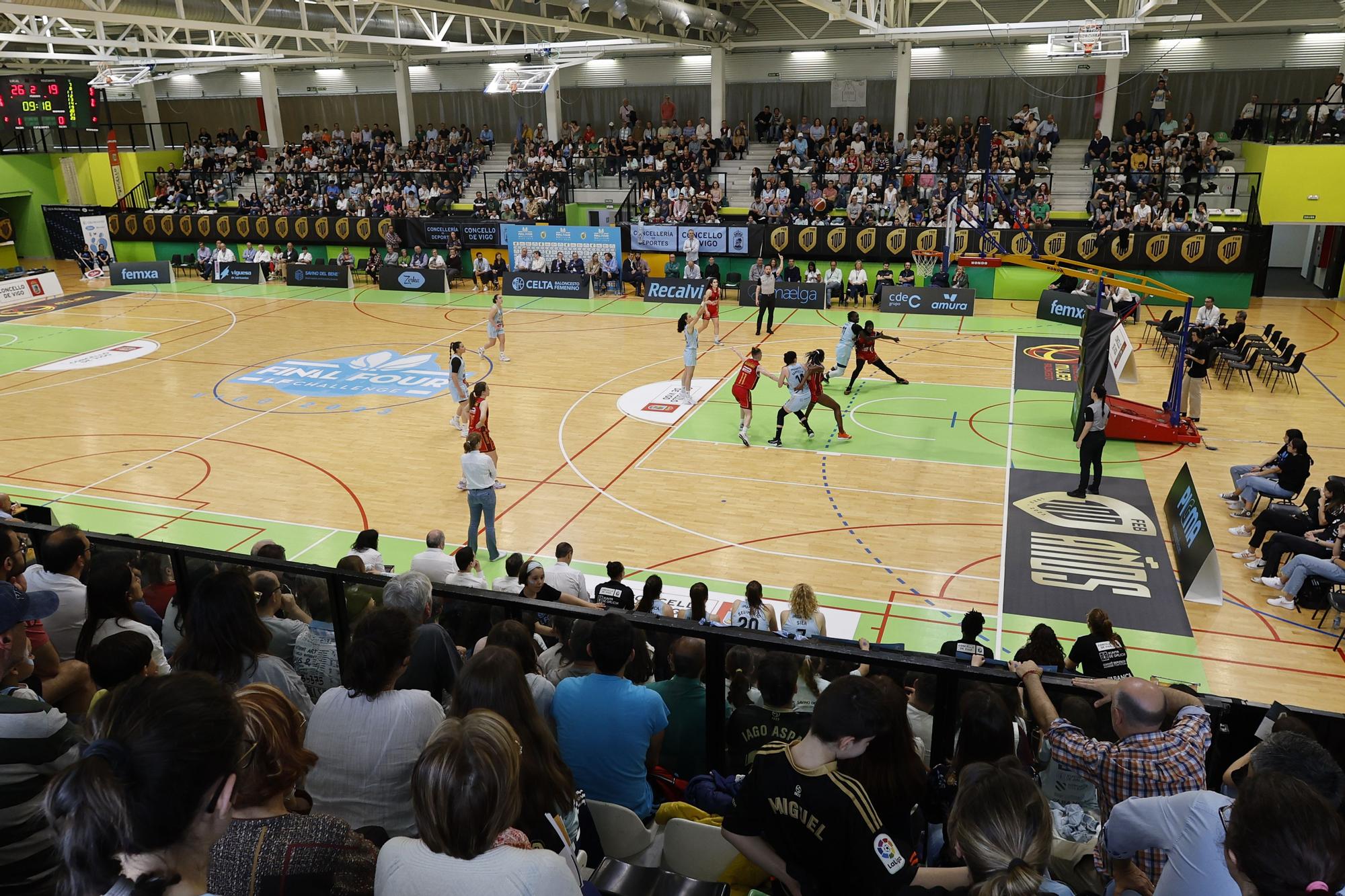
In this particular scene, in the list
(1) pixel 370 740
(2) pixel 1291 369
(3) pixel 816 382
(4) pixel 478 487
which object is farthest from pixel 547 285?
(1) pixel 370 740

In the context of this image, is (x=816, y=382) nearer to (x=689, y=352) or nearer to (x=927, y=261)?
(x=689, y=352)

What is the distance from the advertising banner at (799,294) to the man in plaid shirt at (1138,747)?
2311 cm

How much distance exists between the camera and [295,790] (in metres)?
3.60

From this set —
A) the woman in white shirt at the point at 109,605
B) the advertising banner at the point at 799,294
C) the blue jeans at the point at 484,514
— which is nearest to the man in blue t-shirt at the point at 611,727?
the woman in white shirt at the point at 109,605

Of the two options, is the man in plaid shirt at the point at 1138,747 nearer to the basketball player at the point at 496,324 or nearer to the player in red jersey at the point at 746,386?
the player in red jersey at the point at 746,386

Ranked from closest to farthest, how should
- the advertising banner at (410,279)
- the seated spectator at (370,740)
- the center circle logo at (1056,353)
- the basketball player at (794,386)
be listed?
1. the seated spectator at (370,740)
2. the basketball player at (794,386)
3. the center circle logo at (1056,353)
4. the advertising banner at (410,279)

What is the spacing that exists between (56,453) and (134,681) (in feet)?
52.3

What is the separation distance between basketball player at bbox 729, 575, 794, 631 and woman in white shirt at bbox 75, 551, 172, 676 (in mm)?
4623

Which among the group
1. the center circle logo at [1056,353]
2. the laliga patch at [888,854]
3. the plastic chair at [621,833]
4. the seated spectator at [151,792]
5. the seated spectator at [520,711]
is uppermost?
the seated spectator at [151,792]

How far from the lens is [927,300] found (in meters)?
25.8

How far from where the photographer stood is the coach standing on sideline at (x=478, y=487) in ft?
36.6

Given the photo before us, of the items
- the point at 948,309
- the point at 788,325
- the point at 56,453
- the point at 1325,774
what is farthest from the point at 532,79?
the point at 1325,774

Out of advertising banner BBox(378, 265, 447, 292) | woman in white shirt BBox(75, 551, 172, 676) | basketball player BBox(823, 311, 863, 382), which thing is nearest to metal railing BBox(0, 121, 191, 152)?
advertising banner BBox(378, 265, 447, 292)

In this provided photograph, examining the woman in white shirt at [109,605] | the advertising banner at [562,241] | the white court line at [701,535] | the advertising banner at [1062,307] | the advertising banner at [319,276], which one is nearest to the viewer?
the woman in white shirt at [109,605]
